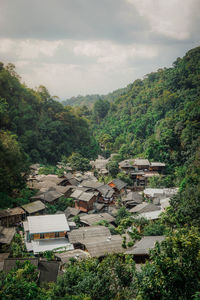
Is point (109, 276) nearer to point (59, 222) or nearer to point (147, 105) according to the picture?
point (59, 222)

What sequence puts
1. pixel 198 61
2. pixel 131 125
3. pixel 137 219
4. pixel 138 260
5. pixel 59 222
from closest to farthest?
pixel 138 260
pixel 59 222
pixel 137 219
pixel 198 61
pixel 131 125

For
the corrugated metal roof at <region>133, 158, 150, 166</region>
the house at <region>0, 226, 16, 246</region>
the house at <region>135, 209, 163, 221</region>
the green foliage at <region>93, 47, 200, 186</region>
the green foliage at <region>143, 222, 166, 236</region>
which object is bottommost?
the house at <region>135, 209, 163, 221</region>

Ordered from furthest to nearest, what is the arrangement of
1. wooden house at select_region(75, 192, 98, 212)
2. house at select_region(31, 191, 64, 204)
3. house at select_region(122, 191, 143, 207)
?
house at select_region(122, 191, 143, 207) < wooden house at select_region(75, 192, 98, 212) < house at select_region(31, 191, 64, 204)

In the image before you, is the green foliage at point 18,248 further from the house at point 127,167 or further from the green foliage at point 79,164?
the green foliage at point 79,164

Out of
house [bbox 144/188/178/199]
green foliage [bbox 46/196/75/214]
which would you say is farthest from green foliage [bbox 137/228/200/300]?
house [bbox 144/188/178/199]

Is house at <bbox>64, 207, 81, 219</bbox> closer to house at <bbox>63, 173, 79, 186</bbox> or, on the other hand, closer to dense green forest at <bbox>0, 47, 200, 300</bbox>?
dense green forest at <bbox>0, 47, 200, 300</bbox>

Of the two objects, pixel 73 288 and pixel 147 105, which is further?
pixel 147 105

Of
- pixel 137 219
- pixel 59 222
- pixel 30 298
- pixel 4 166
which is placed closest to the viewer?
pixel 30 298

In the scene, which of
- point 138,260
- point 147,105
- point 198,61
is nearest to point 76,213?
point 138,260
